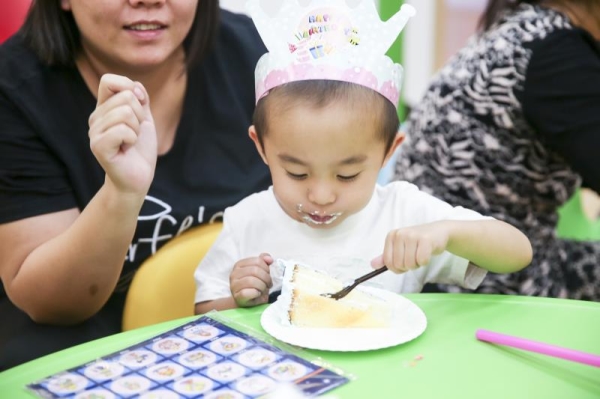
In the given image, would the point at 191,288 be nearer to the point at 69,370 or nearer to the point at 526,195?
the point at 69,370

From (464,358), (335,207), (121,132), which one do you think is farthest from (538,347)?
(121,132)

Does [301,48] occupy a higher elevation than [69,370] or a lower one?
higher

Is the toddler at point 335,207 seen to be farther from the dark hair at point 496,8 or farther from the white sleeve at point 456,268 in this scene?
the dark hair at point 496,8

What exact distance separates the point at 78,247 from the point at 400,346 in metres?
0.52

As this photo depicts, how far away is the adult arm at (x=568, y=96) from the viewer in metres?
1.42

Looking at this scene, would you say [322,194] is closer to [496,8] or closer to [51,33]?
[51,33]

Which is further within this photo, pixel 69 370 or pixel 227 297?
pixel 227 297

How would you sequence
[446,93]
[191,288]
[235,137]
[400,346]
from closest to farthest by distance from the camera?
[400,346] < [191,288] < [235,137] < [446,93]

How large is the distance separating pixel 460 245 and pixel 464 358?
0.20 metres

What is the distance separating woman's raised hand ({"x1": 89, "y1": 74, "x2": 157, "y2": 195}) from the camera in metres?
1.02

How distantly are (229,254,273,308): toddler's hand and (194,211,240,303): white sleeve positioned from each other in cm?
7

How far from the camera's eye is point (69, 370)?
0.86 m

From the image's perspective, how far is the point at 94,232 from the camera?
3.70ft

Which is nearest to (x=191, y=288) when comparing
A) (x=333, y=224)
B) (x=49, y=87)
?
(x=333, y=224)
